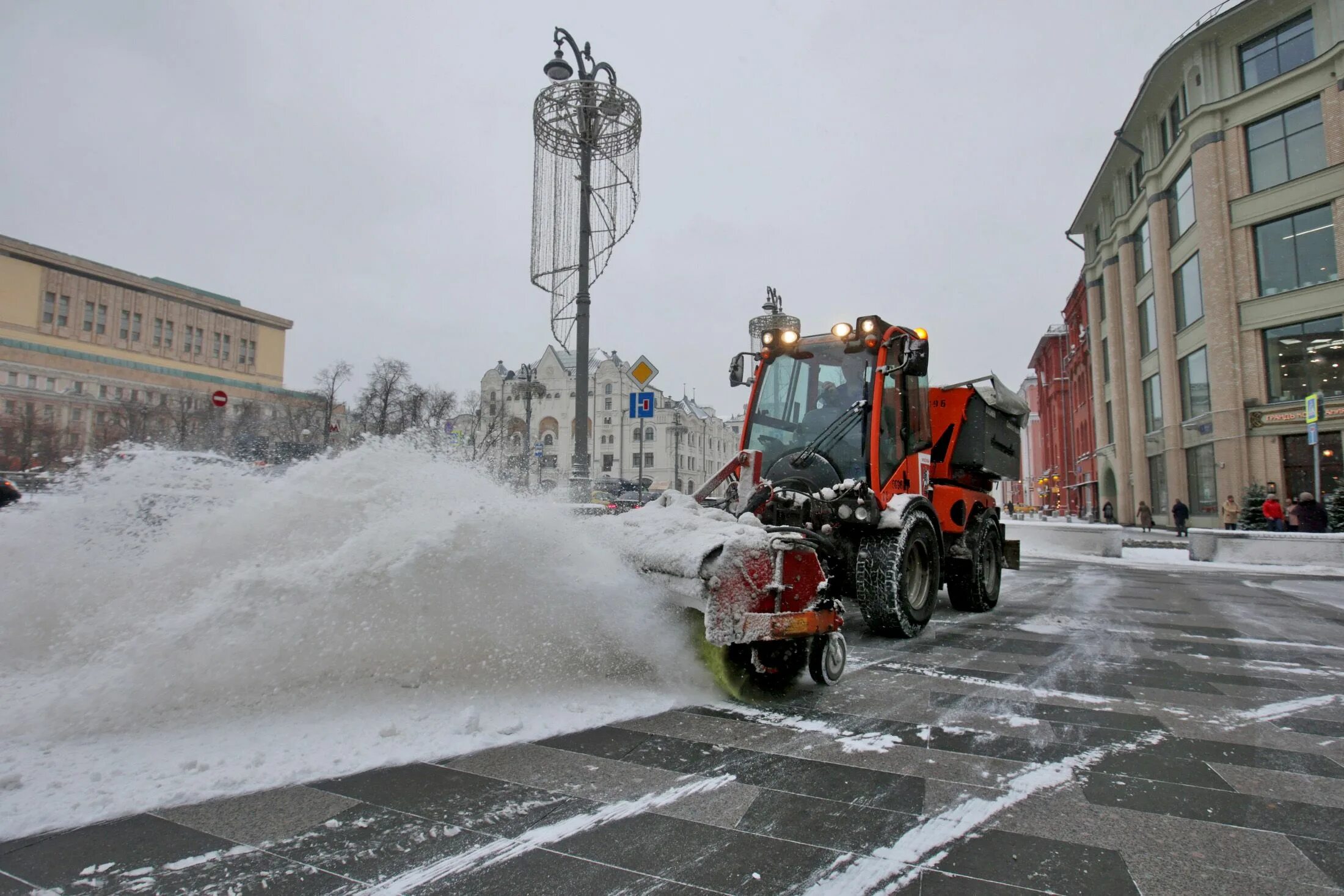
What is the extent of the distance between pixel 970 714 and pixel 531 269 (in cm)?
1070

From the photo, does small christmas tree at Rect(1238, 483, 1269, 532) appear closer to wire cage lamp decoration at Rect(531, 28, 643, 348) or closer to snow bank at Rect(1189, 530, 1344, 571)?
snow bank at Rect(1189, 530, 1344, 571)

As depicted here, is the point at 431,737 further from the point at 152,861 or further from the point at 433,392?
the point at 433,392

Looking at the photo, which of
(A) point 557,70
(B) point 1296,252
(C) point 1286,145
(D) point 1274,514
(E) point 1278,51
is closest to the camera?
(A) point 557,70

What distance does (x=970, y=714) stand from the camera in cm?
379

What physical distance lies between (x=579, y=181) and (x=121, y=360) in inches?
2613

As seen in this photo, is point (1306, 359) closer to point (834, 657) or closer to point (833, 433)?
point (833, 433)

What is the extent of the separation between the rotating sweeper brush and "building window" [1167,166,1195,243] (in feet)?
79.6

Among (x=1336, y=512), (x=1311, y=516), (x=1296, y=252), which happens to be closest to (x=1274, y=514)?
(x=1336, y=512)

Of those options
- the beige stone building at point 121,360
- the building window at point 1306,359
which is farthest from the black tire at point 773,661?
the beige stone building at point 121,360

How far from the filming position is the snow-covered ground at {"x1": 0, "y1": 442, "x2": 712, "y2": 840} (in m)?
2.99

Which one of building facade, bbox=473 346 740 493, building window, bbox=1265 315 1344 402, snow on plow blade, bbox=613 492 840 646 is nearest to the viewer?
snow on plow blade, bbox=613 492 840 646

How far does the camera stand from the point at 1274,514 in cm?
1769

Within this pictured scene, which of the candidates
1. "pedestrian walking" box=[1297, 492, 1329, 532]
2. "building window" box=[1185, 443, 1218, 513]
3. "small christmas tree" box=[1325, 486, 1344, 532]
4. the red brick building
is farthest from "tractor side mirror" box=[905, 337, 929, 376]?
the red brick building

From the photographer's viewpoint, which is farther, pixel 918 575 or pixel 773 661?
pixel 918 575
